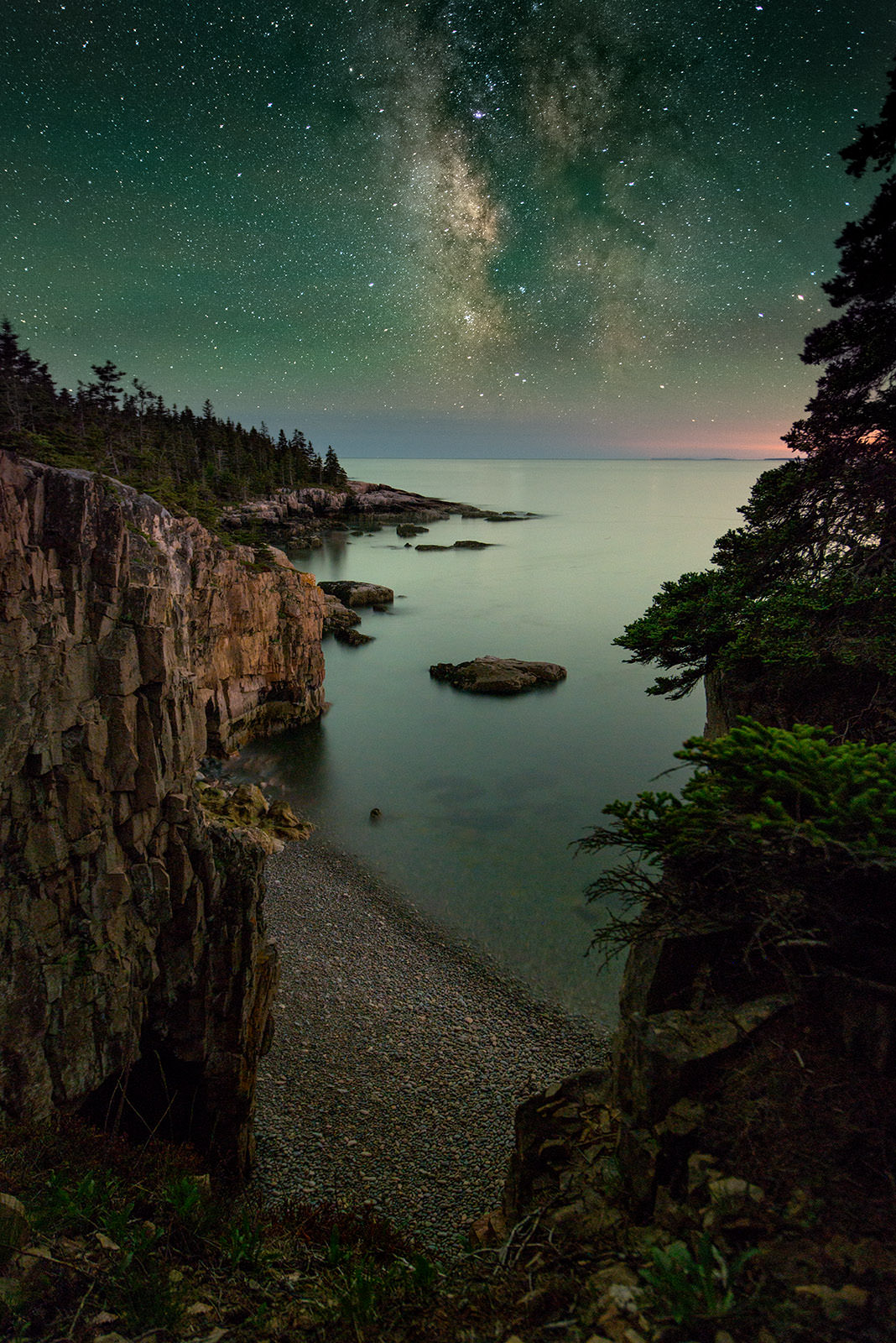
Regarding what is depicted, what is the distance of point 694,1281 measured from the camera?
4305 millimetres

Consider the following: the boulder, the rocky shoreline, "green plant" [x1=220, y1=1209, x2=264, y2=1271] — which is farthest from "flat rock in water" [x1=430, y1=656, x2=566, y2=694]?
"green plant" [x1=220, y1=1209, x2=264, y2=1271]

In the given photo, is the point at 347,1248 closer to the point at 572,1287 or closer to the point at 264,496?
the point at 572,1287

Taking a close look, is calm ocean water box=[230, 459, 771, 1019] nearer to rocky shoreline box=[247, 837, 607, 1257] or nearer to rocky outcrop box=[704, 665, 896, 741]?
rocky shoreline box=[247, 837, 607, 1257]

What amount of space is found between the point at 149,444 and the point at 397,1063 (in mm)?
88870

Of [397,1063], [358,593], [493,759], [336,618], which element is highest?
[358,593]

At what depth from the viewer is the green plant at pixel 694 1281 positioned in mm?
3959

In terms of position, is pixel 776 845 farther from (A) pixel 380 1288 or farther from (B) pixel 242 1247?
(B) pixel 242 1247

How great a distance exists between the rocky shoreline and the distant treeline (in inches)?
760

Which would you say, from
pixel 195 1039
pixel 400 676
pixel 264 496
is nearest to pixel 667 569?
pixel 400 676

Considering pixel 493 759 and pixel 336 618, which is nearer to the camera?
pixel 493 759

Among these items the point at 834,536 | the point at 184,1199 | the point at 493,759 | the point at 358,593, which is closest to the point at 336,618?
the point at 358,593

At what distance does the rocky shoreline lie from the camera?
39.6 feet

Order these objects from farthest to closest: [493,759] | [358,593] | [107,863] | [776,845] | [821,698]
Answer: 1. [358,593]
2. [493,759]
3. [821,698]
4. [107,863]
5. [776,845]

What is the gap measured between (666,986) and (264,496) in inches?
4710
